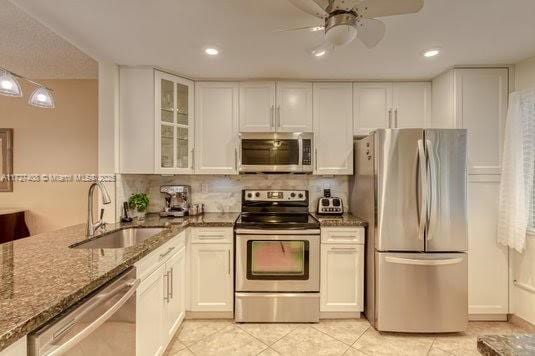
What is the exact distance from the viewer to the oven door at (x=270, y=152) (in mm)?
2854

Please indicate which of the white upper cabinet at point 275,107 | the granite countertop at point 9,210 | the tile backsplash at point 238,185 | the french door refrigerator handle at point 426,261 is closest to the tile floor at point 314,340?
the french door refrigerator handle at point 426,261

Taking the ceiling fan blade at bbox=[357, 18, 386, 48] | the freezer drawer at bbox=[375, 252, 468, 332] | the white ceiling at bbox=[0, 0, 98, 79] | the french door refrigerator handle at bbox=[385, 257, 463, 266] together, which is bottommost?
the freezer drawer at bbox=[375, 252, 468, 332]

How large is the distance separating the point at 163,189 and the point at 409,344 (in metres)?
2.75

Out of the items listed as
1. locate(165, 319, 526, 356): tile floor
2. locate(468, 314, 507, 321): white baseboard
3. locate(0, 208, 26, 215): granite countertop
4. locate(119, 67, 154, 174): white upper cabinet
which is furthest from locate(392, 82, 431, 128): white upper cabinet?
locate(0, 208, 26, 215): granite countertop

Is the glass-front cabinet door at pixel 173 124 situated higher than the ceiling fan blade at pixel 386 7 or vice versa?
the ceiling fan blade at pixel 386 7

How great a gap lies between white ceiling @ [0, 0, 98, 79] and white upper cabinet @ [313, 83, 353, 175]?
98.2 inches

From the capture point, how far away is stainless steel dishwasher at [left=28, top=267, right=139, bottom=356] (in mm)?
933

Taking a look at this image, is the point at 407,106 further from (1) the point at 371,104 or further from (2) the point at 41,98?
(2) the point at 41,98

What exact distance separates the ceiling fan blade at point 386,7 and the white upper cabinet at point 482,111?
1606 millimetres

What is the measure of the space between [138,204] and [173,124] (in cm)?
89

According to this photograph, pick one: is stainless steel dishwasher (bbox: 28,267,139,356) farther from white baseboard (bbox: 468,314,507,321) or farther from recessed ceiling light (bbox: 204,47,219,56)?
white baseboard (bbox: 468,314,507,321)

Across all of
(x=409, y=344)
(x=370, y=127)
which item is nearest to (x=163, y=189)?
(x=370, y=127)

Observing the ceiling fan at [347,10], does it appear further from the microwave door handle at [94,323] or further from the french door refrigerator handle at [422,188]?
the microwave door handle at [94,323]

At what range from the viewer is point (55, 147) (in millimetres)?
3369
